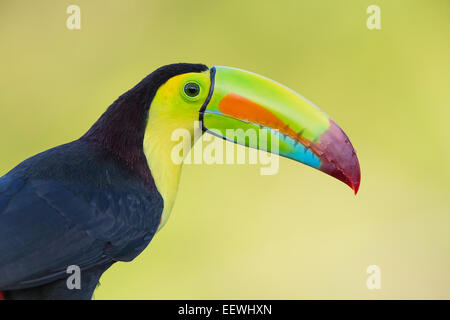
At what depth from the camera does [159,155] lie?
276 cm

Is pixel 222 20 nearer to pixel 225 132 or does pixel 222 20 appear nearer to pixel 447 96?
pixel 447 96

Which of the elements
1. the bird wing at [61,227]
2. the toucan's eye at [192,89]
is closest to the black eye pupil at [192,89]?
the toucan's eye at [192,89]

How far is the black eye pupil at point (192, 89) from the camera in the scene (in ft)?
8.96

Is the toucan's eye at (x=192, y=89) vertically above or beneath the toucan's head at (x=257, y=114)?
above

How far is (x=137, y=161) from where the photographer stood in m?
2.72

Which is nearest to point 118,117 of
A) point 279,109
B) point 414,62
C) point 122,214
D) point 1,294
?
point 122,214

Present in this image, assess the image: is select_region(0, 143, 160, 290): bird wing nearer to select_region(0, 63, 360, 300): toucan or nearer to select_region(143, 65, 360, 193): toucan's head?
select_region(0, 63, 360, 300): toucan

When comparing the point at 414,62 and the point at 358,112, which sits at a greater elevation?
the point at 414,62

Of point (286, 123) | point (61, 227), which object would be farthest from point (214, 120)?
point (61, 227)

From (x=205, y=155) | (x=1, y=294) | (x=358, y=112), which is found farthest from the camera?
(x=358, y=112)

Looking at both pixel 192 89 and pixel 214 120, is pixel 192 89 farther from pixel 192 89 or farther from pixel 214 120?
pixel 214 120

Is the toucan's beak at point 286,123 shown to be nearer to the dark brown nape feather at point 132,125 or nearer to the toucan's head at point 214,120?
the toucan's head at point 214,120

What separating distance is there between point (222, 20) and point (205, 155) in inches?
168

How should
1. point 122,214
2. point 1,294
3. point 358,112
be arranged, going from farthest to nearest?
point 358,112
point 122,214
point 1,294
